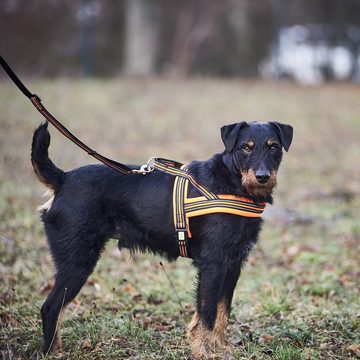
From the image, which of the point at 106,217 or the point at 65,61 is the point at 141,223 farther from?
the point at 65,61

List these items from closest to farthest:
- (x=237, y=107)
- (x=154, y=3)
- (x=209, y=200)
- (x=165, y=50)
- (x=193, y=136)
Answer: (x=209, y=200), (x=193, y=136), (x=237, y=107), (x=154, y=3), (x=165, y=50)

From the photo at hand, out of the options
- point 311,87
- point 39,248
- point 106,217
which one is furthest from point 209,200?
point 311,87

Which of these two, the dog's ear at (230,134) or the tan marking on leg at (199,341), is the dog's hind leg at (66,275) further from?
the dog's ear at (230,134)

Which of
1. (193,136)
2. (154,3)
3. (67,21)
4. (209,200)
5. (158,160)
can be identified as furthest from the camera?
(154,3)

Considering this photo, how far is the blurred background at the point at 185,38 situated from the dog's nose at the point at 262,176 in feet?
45.9

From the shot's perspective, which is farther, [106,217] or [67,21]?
[67,21]

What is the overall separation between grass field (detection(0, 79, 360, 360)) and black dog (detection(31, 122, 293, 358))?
0.42 m

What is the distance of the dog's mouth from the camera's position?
387 cm

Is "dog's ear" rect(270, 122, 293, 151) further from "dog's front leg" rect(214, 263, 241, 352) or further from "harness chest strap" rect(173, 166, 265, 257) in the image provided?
"dog's front leg" rect(214, 263, 241, 352)

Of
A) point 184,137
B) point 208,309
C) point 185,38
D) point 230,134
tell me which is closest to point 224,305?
point 208,309

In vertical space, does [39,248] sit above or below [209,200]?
below

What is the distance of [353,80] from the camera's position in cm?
2195

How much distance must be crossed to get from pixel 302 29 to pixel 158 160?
2030 centimetres

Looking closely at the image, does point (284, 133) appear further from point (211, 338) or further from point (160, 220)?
point (211, 338)
